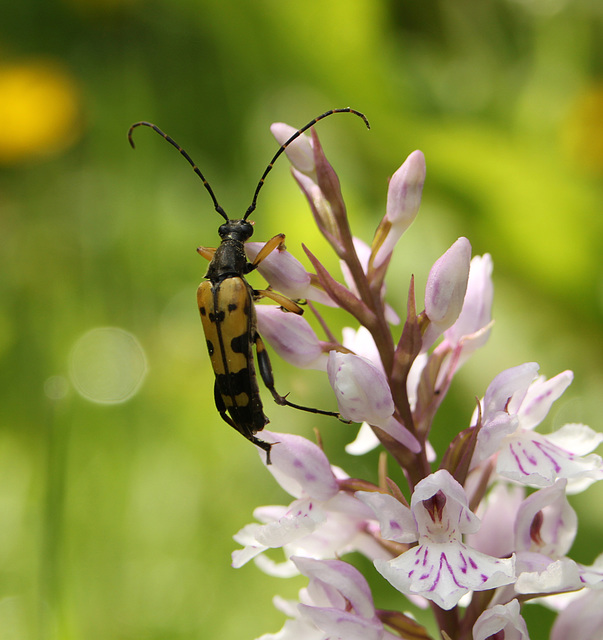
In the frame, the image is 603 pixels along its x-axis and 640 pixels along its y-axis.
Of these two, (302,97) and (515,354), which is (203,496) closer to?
(515,354)

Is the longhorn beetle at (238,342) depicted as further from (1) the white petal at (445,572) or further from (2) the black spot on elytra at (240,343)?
(1) the white petal at (445,572)

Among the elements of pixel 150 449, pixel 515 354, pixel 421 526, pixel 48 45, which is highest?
pixel 48 45

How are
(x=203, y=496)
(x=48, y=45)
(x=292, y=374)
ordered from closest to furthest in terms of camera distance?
(x=203, y=496)
(x=292, y=374)
(x=48, y=45)

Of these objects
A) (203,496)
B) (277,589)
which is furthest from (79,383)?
(277,589)

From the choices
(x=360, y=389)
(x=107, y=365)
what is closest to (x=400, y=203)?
(x=360, y=389)

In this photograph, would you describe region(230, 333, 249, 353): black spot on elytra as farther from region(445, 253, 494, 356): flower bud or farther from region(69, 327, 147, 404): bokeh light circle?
region(69, 327, 147, 404): bokeh light circle

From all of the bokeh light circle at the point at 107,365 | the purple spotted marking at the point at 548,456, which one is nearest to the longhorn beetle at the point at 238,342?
the purple spotted marking at the point at 548,456
